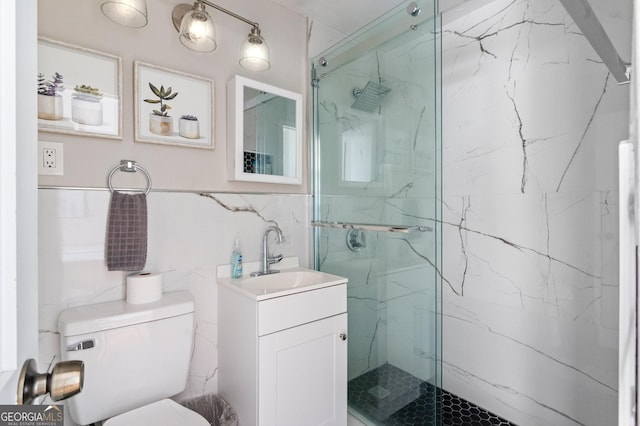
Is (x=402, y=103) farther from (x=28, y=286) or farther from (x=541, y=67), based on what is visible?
(x=28, y=286)

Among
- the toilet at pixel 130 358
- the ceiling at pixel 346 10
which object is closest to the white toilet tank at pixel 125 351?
the toilet at pixel 130 358

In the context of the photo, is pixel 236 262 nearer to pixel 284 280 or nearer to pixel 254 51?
pixel 284 280

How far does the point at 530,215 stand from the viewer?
1.69 meters

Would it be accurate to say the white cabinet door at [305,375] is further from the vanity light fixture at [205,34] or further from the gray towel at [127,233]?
the vanity light fixture at [205,34]

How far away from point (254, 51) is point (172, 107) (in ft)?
1.60

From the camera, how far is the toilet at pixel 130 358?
115 cm

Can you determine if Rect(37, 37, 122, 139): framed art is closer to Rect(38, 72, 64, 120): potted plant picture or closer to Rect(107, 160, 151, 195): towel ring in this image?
Rect(38, 72, 64, 120): potted plant picture

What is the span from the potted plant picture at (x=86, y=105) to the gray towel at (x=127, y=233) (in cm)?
30

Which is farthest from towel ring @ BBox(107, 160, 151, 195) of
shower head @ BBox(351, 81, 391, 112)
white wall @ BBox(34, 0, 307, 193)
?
shower head @ BBox(351, 81, 391, 112)

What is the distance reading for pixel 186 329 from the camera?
1.36 meters

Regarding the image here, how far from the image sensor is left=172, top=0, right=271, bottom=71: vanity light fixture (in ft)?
4.58

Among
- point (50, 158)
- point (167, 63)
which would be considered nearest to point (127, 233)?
point (50, 158)

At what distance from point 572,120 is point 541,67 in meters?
0.32

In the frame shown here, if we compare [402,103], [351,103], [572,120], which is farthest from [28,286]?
[572,120]
